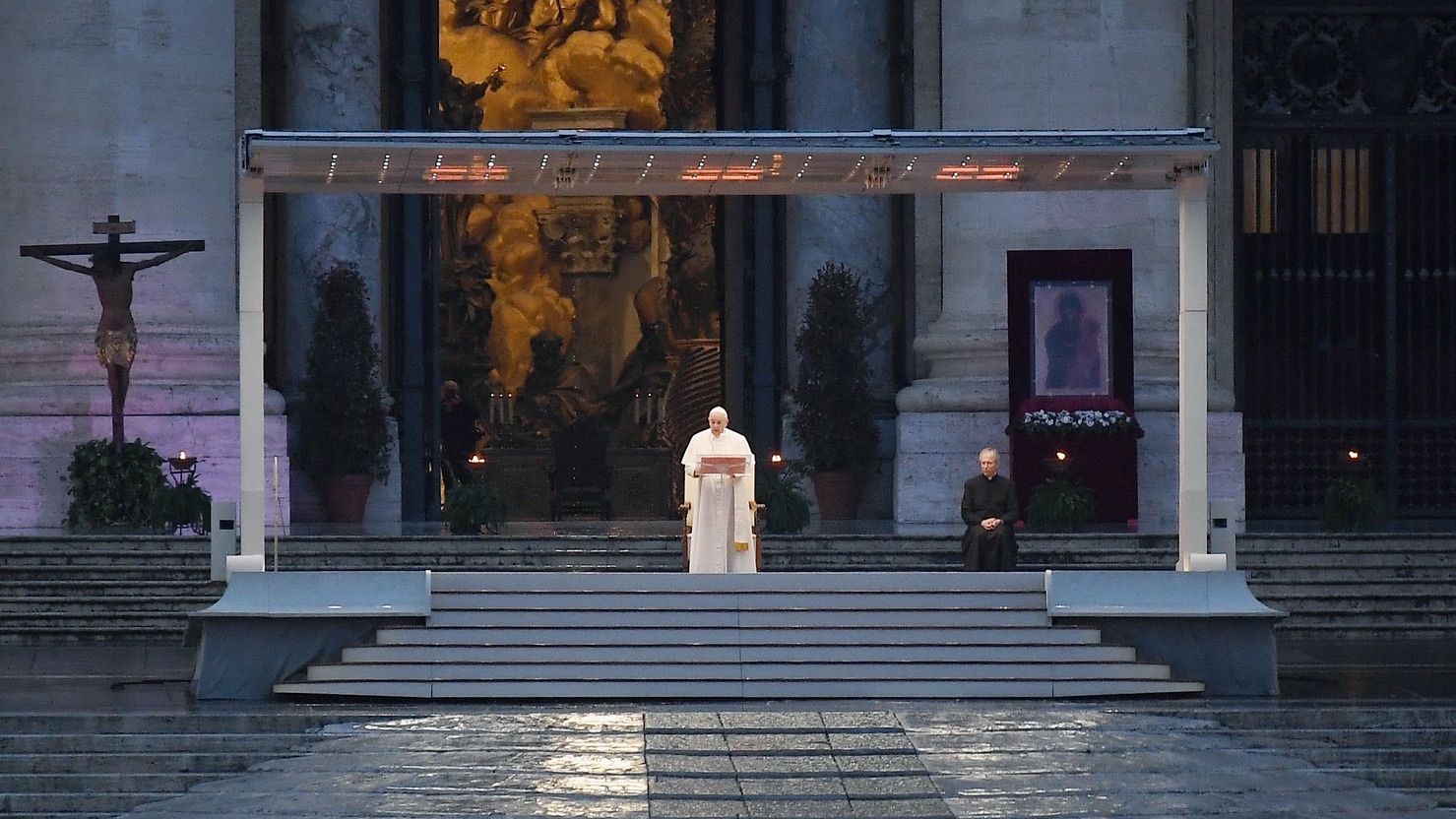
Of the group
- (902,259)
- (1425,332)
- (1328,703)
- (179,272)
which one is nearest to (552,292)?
(902,259)

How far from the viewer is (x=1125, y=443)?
902 inches

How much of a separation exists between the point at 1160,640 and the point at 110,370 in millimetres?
10643

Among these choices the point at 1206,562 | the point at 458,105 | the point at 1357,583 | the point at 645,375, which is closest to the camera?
the point at 1206,562

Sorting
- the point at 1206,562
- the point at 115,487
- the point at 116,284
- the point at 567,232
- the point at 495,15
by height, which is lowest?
the point at 1206,562

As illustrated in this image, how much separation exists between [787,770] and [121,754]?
3676 mm

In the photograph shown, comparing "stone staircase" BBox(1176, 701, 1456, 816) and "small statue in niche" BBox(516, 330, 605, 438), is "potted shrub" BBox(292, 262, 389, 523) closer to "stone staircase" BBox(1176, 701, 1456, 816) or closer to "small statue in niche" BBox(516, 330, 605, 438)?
"small statue in niche" BBox(516, 330, 605, 438)

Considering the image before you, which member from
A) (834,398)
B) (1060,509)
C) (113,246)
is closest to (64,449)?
(113,246)

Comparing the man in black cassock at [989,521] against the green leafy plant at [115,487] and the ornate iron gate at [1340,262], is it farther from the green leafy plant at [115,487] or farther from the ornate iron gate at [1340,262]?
the ornate iron gate at [1340,262]

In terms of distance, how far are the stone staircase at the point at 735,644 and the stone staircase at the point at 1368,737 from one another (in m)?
1.41

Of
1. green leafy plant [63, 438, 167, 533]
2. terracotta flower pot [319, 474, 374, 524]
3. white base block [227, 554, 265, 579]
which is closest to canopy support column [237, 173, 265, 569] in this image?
white base block [227, 554, 265, 579]

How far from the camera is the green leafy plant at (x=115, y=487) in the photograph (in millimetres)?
22031

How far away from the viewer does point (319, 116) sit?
85.4ft

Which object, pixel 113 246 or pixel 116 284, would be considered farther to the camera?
pixel 116 284

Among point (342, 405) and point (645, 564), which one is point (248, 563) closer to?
point (645, 564)
